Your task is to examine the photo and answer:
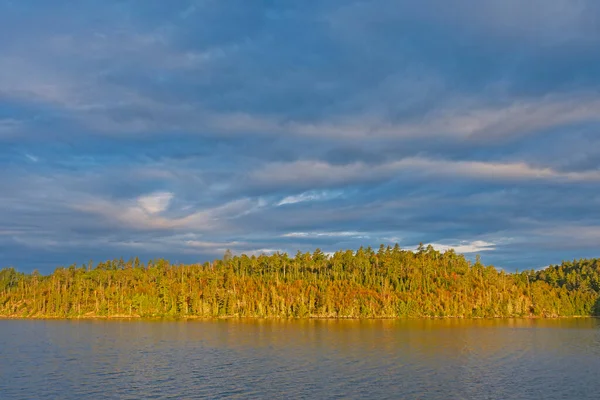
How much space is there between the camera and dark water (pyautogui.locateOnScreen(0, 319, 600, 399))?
76562 mm

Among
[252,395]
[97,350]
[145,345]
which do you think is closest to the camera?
[252,395]

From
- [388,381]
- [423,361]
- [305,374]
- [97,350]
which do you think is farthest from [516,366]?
[97,350]

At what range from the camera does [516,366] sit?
10244 centimetres

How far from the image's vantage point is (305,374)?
8981 centimetres

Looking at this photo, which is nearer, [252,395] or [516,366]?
[252,395]

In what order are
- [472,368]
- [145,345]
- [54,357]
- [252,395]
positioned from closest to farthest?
1. [252,395]
2. [472,368]
3. [54,357]
4. [145,345]

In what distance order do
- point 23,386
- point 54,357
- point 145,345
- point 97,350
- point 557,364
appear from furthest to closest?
point 145,345, point 97,350, point 54,357, point 557,364, point 23,386

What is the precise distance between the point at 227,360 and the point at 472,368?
46.9m

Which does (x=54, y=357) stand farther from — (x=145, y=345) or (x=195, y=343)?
(x=195, y=343)

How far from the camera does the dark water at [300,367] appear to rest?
3014 inches

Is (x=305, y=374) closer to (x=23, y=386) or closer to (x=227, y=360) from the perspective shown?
(x=227, y=360)

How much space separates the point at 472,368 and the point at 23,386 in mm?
75120

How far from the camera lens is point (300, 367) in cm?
9731

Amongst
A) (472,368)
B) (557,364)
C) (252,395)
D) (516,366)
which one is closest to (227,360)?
(252,395)
